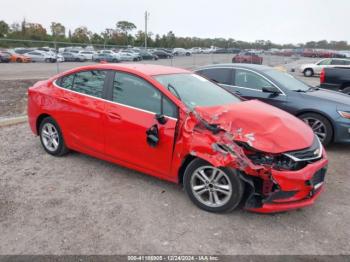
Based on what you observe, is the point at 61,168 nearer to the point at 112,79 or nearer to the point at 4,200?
the point at 4,200

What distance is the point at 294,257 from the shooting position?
9.57 feet

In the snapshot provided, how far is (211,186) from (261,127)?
2.79 feet

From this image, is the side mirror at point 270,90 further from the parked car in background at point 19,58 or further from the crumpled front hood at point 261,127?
the parked car in background at point 19,58

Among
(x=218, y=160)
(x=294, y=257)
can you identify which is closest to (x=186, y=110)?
(x=218, y=160)

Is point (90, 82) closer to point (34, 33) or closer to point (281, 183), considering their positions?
point (281, 183)

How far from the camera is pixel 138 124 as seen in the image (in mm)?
3943

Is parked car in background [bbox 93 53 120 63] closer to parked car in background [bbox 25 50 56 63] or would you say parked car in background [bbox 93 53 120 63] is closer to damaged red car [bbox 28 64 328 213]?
parked car in background [bbox 25 50 56 63]

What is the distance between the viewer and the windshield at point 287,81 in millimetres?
6504

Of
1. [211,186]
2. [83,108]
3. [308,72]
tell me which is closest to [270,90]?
[211,186]

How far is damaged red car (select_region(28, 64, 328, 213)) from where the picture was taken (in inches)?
132

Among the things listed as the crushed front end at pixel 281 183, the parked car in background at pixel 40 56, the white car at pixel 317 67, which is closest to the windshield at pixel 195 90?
the crushed front end at pixel 281 183

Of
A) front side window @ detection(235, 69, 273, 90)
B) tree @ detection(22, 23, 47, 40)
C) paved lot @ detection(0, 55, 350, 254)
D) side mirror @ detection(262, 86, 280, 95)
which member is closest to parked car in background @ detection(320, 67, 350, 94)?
front side window @ detection(235, 69, 273, 90)

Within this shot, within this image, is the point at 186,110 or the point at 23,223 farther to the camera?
the point at 186,110

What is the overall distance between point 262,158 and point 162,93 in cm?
141
